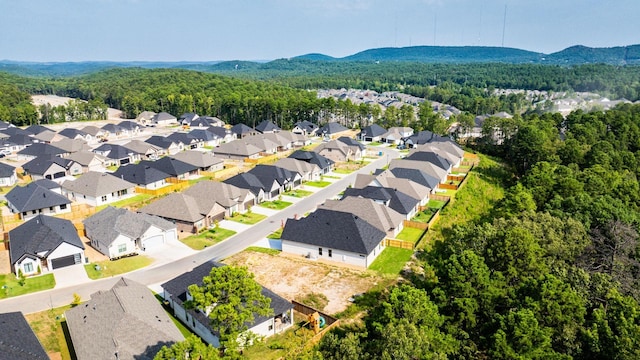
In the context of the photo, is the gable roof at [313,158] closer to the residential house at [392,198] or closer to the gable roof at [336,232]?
the residential house at [392,198]

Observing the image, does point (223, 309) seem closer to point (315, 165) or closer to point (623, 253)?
point (623, 253)

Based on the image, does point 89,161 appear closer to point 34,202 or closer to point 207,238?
point 34,202

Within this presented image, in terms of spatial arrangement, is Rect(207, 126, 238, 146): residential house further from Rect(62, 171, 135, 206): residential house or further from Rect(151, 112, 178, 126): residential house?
Rect(62, 171, 135, 206): residential house

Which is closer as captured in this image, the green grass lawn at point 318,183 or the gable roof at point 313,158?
the green grass lawn at point 318,183

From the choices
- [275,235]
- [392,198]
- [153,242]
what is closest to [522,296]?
[275,235]

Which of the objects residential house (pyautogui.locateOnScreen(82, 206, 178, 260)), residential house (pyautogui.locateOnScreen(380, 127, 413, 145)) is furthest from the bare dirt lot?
residential house (pyautogui.locateOnScreen(380, 127, 413, 145))

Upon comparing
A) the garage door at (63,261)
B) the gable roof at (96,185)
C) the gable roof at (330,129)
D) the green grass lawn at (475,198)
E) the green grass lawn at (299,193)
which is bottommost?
the green grass lawn at (475,198)

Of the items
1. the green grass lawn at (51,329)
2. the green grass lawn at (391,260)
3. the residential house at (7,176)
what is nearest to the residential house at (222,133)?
the residential house at (7,176)
